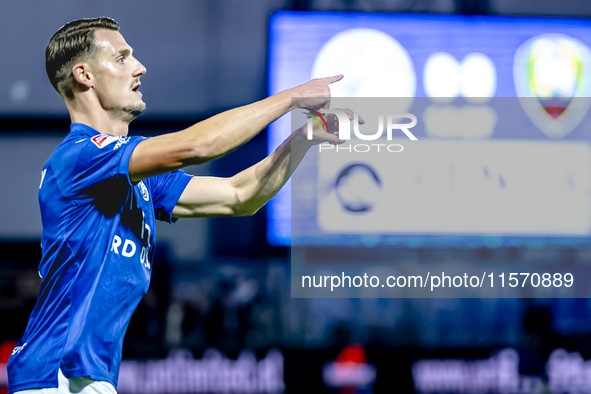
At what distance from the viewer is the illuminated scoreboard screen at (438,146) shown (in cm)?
400

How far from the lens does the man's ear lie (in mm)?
1767

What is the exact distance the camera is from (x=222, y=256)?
12.9ft

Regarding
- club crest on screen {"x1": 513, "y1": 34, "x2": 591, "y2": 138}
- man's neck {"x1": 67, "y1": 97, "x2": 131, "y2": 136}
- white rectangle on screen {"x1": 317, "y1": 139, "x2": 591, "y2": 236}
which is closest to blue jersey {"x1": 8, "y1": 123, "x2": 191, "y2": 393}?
man's neck {"x1": 67, "y1": 97, "x2": 131, "y2": 136}

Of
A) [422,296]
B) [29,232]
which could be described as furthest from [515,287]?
[29,232]

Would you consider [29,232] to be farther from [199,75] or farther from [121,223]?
[121,223]

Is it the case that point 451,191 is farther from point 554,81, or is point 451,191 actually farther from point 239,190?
point 239,190

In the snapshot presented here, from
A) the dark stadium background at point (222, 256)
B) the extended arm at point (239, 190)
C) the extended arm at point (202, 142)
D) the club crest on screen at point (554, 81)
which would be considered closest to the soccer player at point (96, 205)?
the extended arm at point (202, 142)

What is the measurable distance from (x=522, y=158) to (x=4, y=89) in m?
3.91

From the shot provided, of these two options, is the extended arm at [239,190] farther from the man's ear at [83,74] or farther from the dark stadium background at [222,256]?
the dark stadium background at [222,256]

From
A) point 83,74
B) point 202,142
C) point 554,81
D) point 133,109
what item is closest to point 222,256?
point 133,109

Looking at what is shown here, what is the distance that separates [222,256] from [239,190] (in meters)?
1.96

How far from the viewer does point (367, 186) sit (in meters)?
4.06

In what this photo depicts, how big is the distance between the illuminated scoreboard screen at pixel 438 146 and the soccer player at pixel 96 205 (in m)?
2.21

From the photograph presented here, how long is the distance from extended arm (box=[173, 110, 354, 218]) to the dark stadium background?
1.90m
